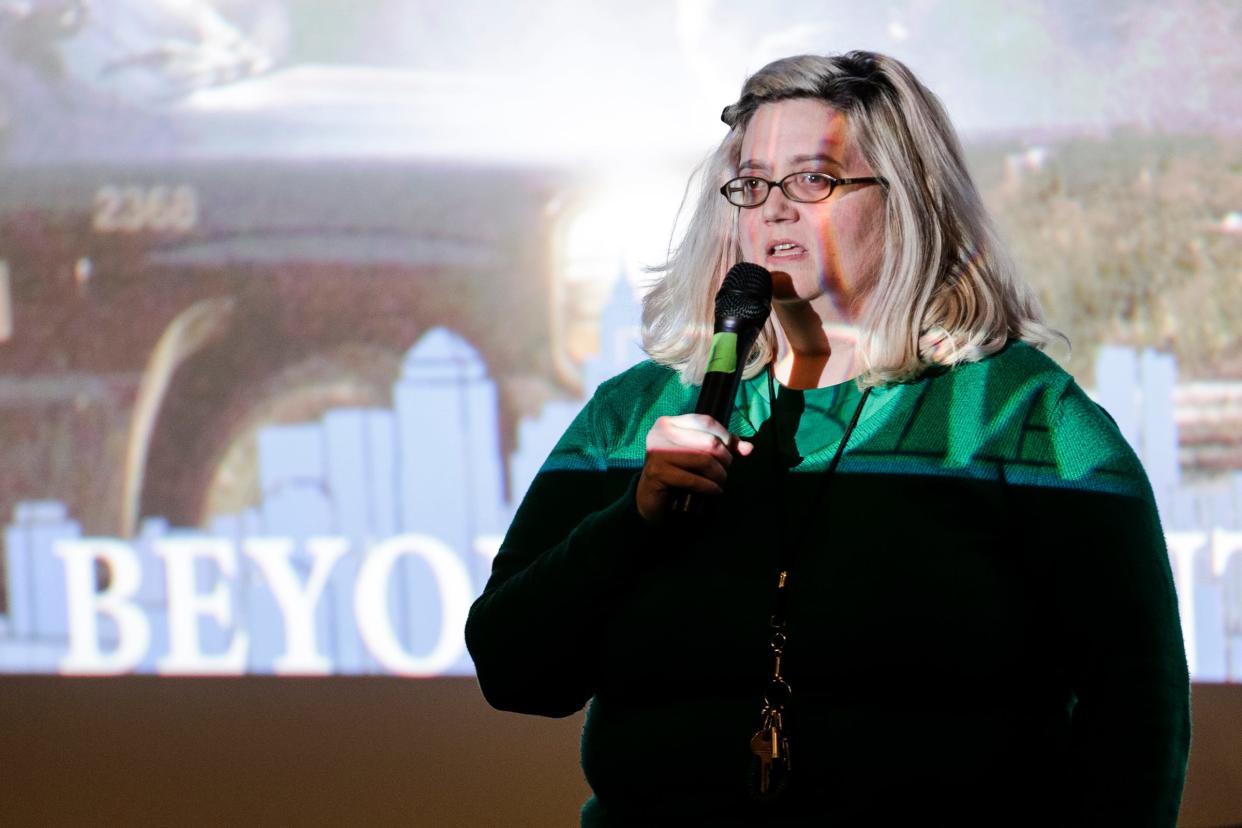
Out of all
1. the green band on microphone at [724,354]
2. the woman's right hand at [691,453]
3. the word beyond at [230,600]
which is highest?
the green band on microphone at [724,354]

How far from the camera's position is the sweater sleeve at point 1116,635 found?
107 centimetres

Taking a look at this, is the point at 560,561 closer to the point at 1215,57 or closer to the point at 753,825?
the point at 753,825

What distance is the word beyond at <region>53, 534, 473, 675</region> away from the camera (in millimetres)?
3576

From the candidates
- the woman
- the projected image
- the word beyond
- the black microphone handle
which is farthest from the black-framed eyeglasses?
the word beyond

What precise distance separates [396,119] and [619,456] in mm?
2595

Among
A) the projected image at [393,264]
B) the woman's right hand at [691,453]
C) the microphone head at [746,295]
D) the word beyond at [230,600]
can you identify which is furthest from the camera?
the word beyond at [230,600]

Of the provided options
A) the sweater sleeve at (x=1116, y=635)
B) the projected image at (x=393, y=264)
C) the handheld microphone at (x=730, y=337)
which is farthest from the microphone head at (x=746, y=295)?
the projected image at (x=393, y=264)

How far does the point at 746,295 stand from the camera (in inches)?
46.6

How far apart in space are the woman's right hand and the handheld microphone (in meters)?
0.02

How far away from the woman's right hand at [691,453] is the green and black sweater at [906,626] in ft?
0.32

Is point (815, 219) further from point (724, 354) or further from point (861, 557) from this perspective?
point (861, 557)

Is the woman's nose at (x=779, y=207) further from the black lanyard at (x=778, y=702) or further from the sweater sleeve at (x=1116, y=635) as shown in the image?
the sweater sleeve at (x=1116, y=635)

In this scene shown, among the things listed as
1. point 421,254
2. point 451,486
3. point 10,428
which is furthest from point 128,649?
point 421,254

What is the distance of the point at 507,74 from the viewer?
3615 millimetres
